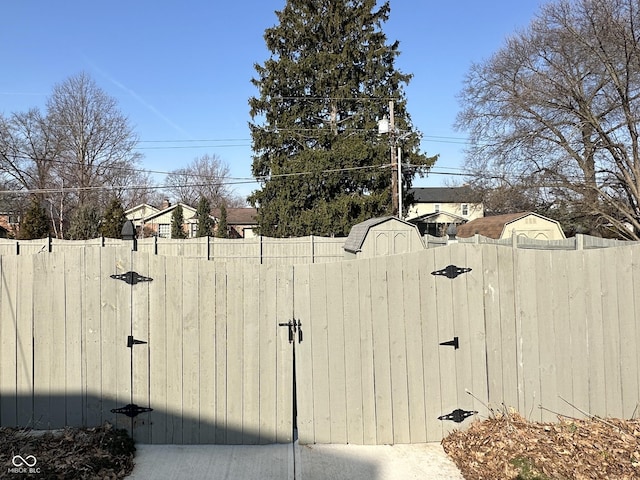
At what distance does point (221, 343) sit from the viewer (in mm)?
3611

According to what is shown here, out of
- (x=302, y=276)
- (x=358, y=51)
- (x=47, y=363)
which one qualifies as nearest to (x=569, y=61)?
(x=358, y=51)

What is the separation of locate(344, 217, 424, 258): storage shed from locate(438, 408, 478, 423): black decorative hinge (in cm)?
607

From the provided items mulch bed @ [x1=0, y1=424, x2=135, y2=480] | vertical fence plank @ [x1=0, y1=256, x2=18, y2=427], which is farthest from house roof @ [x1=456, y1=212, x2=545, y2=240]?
vertical fence plank @ [x1=0, y1=256, x2=18, y2=427]

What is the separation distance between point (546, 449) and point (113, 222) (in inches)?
902

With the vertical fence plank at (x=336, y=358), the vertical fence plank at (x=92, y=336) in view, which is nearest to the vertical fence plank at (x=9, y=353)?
the vertical fence plank at (x=92, y=336)

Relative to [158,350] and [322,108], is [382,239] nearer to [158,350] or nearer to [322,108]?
[158,350]

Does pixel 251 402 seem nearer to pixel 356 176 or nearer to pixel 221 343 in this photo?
pixel 221 343

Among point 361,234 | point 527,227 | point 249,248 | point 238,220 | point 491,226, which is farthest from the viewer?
point 238,220

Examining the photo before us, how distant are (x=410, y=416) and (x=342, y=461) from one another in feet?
2.18

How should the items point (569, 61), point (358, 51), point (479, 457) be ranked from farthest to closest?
point (358, 51)
point (569, 61)
point (479, 457)

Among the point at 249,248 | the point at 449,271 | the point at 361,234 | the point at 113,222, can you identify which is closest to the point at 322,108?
the point at 249,248

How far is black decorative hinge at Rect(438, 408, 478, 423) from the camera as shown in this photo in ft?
12.0

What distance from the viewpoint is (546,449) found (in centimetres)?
327

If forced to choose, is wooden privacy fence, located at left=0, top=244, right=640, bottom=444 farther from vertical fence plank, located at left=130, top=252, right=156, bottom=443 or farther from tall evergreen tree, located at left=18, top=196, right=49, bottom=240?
tall evergreen tree, located at left=18, top=196, right=49, bottom=240
